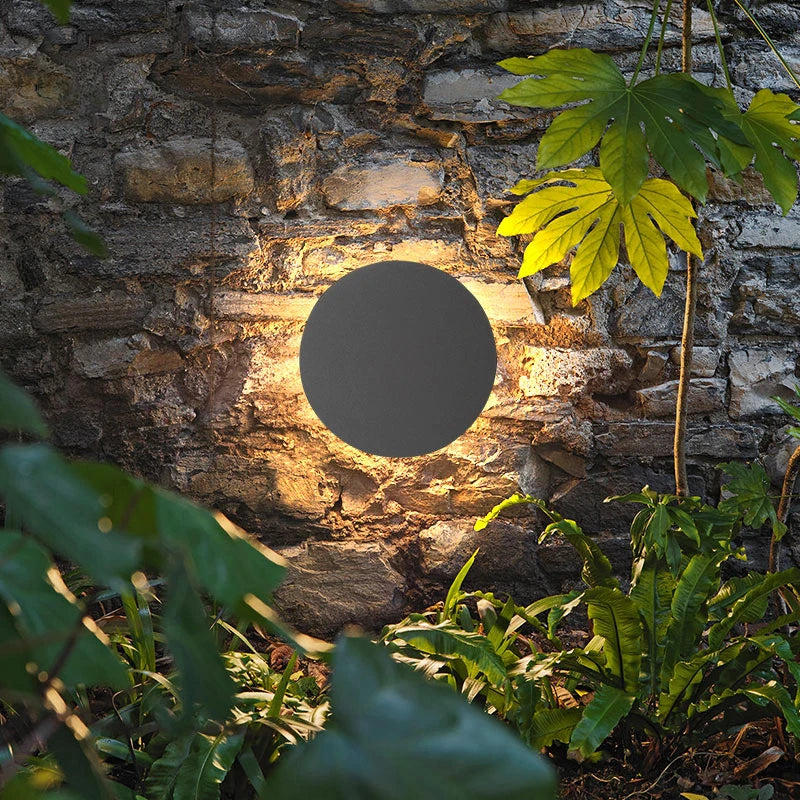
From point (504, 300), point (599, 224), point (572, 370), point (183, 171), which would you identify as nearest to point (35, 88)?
point (183, 171)

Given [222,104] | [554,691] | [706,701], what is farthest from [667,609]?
[222,104]

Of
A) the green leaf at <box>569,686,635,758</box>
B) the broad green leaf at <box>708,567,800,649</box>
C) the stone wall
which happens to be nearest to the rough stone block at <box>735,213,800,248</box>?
the stone wall

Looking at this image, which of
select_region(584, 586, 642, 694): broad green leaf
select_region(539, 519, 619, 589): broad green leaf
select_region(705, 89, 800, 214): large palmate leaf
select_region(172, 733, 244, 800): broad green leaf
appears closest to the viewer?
select_region(172, 733, 244, 800): broad green leaf

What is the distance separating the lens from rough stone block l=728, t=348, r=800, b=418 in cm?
209

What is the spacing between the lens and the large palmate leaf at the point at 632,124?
51.6 inches

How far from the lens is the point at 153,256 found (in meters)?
2.03

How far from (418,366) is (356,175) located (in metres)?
0.56

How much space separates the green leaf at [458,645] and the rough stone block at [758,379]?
1017mm

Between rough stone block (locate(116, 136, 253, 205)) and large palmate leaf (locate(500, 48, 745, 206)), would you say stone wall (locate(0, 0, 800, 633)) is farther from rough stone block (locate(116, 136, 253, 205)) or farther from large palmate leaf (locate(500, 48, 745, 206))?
large palmate leaf (locate(500, 48, 745, 206))

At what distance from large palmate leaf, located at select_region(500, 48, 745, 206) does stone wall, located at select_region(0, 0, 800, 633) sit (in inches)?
26.8

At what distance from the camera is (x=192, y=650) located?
32cm

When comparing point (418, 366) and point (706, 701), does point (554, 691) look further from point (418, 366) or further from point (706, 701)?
point (418, 366)

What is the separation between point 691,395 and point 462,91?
99 cm

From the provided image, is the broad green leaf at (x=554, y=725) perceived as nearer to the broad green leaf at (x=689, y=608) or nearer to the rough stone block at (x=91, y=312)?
the broad green leaf at (x=689, y=608)
